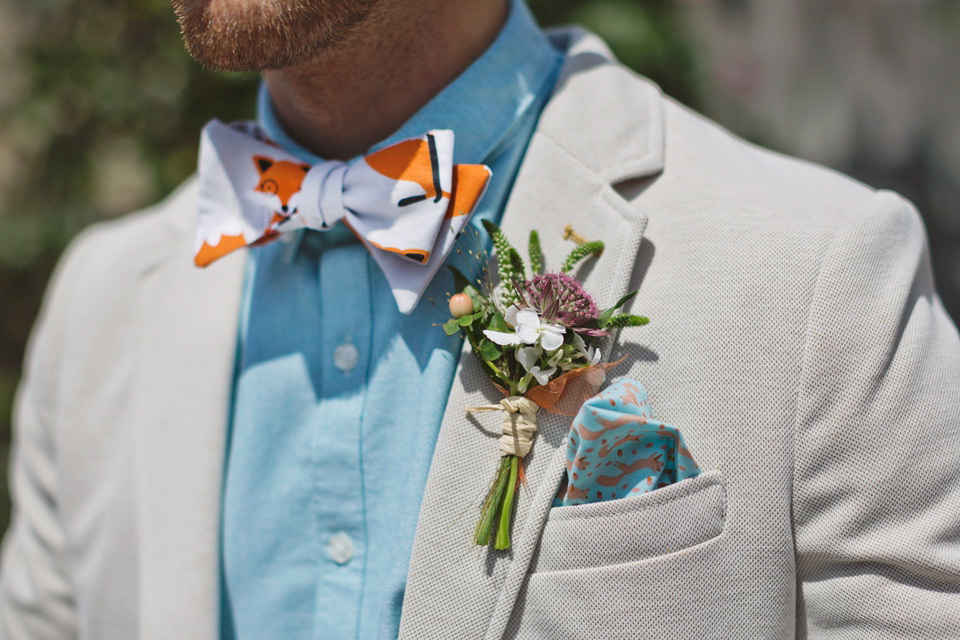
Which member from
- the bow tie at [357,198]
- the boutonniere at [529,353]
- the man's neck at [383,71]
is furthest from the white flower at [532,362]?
the man's neck at [383,71]

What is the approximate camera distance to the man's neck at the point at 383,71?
118 centimetres

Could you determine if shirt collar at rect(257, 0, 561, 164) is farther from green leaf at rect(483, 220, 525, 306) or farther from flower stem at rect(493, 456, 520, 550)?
flower stem at rect(493, 456, 520, 550)

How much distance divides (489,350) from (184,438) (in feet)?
2.17

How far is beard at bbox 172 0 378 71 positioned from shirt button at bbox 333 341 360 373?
1.57ft

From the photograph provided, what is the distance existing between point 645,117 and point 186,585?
1167 mm

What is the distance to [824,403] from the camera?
958 mm

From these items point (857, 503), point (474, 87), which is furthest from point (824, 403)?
point (474, 87)

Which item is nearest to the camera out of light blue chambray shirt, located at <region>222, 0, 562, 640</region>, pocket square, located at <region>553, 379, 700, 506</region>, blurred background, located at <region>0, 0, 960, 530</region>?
pocket square, located at <region>553, 379, 700, 506</region>

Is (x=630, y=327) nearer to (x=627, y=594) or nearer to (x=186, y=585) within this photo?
(x=627, y=594)

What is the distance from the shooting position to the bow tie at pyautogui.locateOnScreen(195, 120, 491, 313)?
42.9 inches

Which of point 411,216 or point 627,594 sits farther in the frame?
point 411,216

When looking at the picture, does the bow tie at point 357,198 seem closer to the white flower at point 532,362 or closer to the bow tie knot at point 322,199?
the bow tie knot at point 322,199

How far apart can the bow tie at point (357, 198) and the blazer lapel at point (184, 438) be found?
0.16 metres

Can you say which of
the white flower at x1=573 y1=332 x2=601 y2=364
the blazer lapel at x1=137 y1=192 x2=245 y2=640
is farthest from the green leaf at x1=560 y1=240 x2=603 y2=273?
the blazer lapel at x1=137 y1=192 x2=245 y2=640
